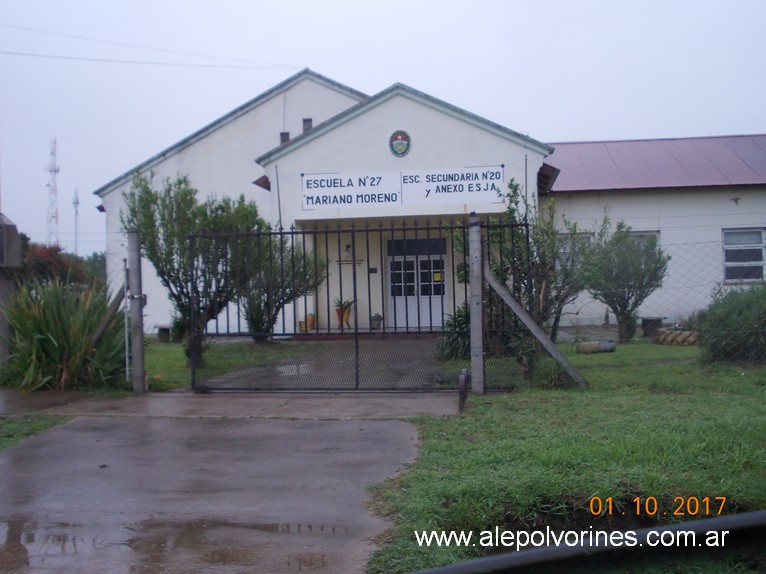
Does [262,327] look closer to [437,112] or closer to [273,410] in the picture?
[273,410]

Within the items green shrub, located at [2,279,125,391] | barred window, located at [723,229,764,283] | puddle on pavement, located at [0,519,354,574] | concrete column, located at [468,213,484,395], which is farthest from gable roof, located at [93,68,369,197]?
puddle on pavement, located at [0,519,354,574]

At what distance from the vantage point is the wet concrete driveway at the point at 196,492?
4684mm

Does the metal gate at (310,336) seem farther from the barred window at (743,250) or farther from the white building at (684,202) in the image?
the barred window at (743,250)

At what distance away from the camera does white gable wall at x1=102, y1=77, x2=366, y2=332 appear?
2533cm

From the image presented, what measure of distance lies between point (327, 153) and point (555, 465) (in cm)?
1400

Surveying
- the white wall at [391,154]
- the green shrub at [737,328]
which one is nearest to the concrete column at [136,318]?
the green shrub at [737,328]

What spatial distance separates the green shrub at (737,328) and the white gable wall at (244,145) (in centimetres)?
1670

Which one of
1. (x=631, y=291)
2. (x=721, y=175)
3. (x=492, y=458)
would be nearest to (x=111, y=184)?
(x=631, y=291)

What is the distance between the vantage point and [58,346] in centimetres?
1044

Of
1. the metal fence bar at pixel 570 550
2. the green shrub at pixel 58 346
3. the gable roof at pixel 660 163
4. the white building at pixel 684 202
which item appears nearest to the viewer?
the metal fence bar at pixel 570 550

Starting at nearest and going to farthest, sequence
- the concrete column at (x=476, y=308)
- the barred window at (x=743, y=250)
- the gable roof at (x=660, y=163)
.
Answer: the concrete column at (x=476, y=308) < the barred window at (x=743, y=250) < the gable roof at (x=660, y=163)

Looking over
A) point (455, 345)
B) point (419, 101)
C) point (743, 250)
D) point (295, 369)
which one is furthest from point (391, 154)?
point (743, 250)

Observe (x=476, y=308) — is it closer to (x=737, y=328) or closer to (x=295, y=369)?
(x=295, y=369)
